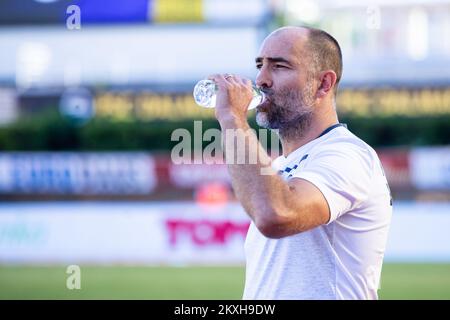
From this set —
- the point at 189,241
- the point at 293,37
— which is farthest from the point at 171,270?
the point at 293,37

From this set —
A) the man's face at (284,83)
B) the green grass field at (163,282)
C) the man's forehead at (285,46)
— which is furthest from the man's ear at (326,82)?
the green grass field at (163,282)

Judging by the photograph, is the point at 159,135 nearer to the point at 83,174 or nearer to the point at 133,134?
the point at 133,134

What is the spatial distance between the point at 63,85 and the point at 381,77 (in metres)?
8.80

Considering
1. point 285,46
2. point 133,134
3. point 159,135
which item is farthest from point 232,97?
point 133,134

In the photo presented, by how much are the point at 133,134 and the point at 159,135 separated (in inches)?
22.7

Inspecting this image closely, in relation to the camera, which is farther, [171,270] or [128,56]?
[128,56]

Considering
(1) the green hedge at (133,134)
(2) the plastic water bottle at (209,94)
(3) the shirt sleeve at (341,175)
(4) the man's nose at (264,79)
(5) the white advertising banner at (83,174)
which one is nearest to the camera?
(3) the shirt sleeve at (341,175)

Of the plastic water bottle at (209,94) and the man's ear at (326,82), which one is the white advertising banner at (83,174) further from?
the plastic water bottle at (209,94)

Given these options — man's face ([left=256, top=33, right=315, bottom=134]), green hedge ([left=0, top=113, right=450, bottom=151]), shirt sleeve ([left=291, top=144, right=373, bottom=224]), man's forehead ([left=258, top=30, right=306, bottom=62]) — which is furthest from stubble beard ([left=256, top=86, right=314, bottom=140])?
green hedge ([left=0, top=113, right=450, bottom=151])

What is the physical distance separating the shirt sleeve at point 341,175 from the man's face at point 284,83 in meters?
0.27

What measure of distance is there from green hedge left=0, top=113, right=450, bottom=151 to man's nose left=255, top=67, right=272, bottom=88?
1780 centimetres

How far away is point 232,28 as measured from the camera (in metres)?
29.3

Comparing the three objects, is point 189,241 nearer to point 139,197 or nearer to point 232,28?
point 139,197

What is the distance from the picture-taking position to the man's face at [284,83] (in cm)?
413
